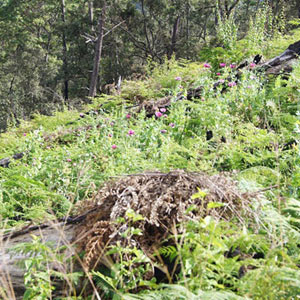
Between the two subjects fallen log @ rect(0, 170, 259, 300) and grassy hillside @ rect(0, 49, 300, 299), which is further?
fallen log @ rect(0, 170, 259, 300)

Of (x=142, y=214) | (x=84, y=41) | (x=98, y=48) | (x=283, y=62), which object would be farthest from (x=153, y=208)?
(x=84, y=41)

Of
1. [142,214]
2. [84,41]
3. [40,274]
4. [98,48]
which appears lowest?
[40,274]

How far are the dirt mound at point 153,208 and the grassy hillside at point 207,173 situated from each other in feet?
0.27

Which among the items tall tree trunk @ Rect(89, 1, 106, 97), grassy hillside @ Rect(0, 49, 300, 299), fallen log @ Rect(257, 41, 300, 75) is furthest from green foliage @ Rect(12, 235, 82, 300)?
tall tree trunk @ Rect(89, 1, 106, 97)

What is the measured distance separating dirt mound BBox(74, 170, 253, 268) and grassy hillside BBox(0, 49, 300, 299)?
0.08 metres

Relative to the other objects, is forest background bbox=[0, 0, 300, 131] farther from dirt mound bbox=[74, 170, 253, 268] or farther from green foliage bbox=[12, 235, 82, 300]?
green foliage bbox=[12, 235, 82, 300]

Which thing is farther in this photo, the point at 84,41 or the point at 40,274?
the point at 84,41

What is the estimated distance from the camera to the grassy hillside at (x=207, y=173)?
1.50 meters

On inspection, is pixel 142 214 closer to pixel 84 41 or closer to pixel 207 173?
pixel 207 173

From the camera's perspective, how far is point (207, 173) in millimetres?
2496

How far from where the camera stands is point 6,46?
109 feet

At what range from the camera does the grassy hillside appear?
1502 millimetres

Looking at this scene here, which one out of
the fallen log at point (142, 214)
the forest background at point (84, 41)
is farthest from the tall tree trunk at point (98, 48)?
the fallen log at point (142, 214)

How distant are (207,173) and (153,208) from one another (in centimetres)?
76
